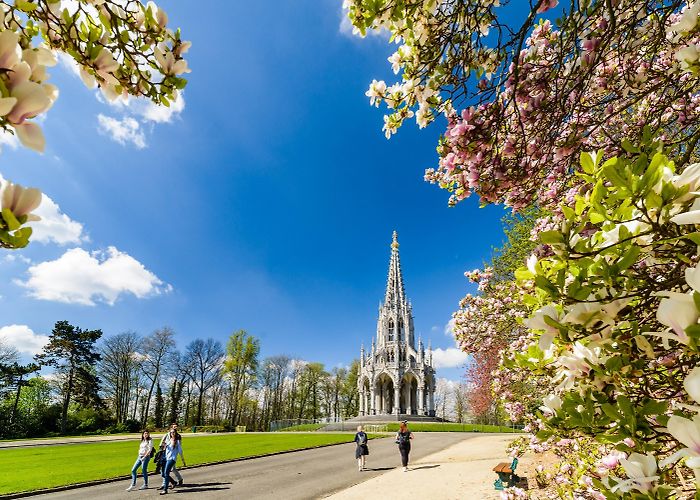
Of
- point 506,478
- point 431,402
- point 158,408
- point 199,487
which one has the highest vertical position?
point 506,478

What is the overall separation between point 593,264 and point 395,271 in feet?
189

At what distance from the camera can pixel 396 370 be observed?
5084cm

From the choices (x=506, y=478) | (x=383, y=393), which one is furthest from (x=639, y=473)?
(x=383, y=393)

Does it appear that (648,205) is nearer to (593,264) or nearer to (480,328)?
(593,264)

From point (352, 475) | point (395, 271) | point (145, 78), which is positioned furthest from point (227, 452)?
point (395, 271)

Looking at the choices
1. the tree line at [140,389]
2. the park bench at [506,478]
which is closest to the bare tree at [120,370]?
the tree line at [140,389]

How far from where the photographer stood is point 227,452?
18172 millimetres

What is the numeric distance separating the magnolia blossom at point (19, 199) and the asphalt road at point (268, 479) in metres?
10.6

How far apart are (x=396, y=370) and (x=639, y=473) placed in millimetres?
52597

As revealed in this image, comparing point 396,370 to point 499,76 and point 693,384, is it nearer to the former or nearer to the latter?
point 499,76

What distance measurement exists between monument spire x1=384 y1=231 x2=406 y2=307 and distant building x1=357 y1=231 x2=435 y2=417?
16 centimetres

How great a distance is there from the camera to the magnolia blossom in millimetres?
1126

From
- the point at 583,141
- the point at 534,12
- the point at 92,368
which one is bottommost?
the point at 92,368

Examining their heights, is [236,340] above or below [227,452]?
above
